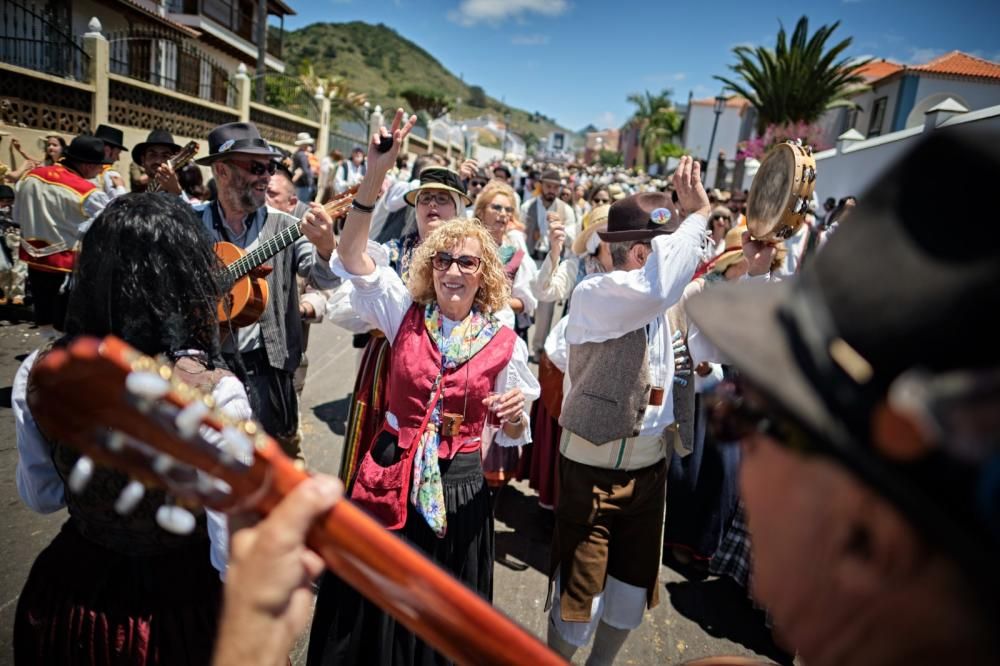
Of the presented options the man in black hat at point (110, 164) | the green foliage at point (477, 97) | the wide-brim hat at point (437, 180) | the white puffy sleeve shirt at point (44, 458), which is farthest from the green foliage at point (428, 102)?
the green foliage at point (477, 97)

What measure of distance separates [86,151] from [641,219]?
17.6 feet

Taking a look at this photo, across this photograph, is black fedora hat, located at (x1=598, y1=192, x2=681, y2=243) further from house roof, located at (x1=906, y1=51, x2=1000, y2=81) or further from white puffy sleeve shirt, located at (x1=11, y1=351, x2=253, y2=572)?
house roof, located at (x1=906, y1=51, x2=1000, y2=81)

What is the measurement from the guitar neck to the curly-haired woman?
1.05 m

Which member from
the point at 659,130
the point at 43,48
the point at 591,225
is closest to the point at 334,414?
the point at 591,225

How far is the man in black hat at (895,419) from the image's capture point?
1.63 ft

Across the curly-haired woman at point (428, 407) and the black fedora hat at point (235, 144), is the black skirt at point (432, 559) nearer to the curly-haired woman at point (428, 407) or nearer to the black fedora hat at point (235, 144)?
the curly-haired woman at point (428, 407)

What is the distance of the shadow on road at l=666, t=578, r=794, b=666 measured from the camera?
314 centimetres

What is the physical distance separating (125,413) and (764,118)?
27.5 metres

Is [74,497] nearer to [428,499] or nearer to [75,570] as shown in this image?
[75,570]

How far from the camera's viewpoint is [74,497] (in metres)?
1.50

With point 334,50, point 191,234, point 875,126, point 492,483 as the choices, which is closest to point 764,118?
point 875,126

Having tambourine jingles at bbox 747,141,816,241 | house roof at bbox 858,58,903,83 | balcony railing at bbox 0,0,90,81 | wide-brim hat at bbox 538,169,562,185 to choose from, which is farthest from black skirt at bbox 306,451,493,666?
house roof at bbox 858,58,903,83

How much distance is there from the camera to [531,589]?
3.32m

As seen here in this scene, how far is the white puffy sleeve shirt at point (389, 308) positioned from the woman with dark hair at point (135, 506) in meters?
0.77
